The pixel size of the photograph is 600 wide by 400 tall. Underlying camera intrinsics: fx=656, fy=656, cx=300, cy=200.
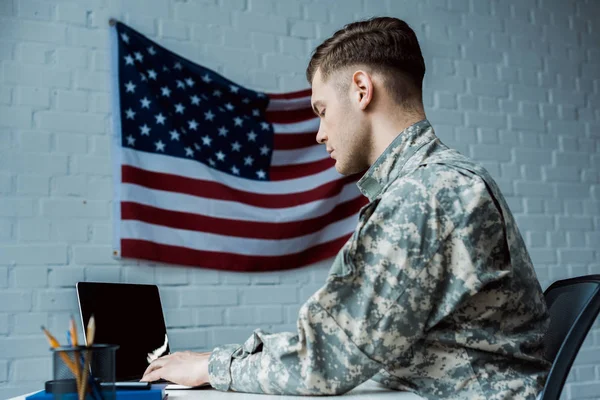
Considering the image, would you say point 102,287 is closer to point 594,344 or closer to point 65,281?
point 65,281

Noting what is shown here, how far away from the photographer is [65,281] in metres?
2.33

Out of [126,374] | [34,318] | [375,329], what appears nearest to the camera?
[375,329]

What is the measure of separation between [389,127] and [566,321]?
1.52ft

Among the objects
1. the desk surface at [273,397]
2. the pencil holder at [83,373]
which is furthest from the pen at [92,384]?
the desk surface at [273,397]

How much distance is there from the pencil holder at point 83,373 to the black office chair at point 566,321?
0.60 metres

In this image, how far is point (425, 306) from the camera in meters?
0.95

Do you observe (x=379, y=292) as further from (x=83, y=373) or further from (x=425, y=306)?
(x=83, y=373)

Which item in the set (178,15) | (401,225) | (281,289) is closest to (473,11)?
(178,15)

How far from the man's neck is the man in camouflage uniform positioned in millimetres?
192

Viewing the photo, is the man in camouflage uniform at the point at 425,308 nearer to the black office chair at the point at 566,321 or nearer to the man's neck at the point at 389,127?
the black office chair at the point at 566,321

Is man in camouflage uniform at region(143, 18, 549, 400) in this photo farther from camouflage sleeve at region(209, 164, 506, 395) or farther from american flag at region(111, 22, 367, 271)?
american flag at region(111, 22, 367, 271)

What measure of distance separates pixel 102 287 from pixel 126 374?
243 millimetres

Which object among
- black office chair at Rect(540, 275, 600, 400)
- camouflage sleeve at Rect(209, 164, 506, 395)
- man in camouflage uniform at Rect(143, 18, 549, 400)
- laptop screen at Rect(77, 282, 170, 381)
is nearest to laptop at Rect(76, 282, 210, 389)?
laptop screen at Rect(77, 282, 170, 381)

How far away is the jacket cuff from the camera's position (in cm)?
108
